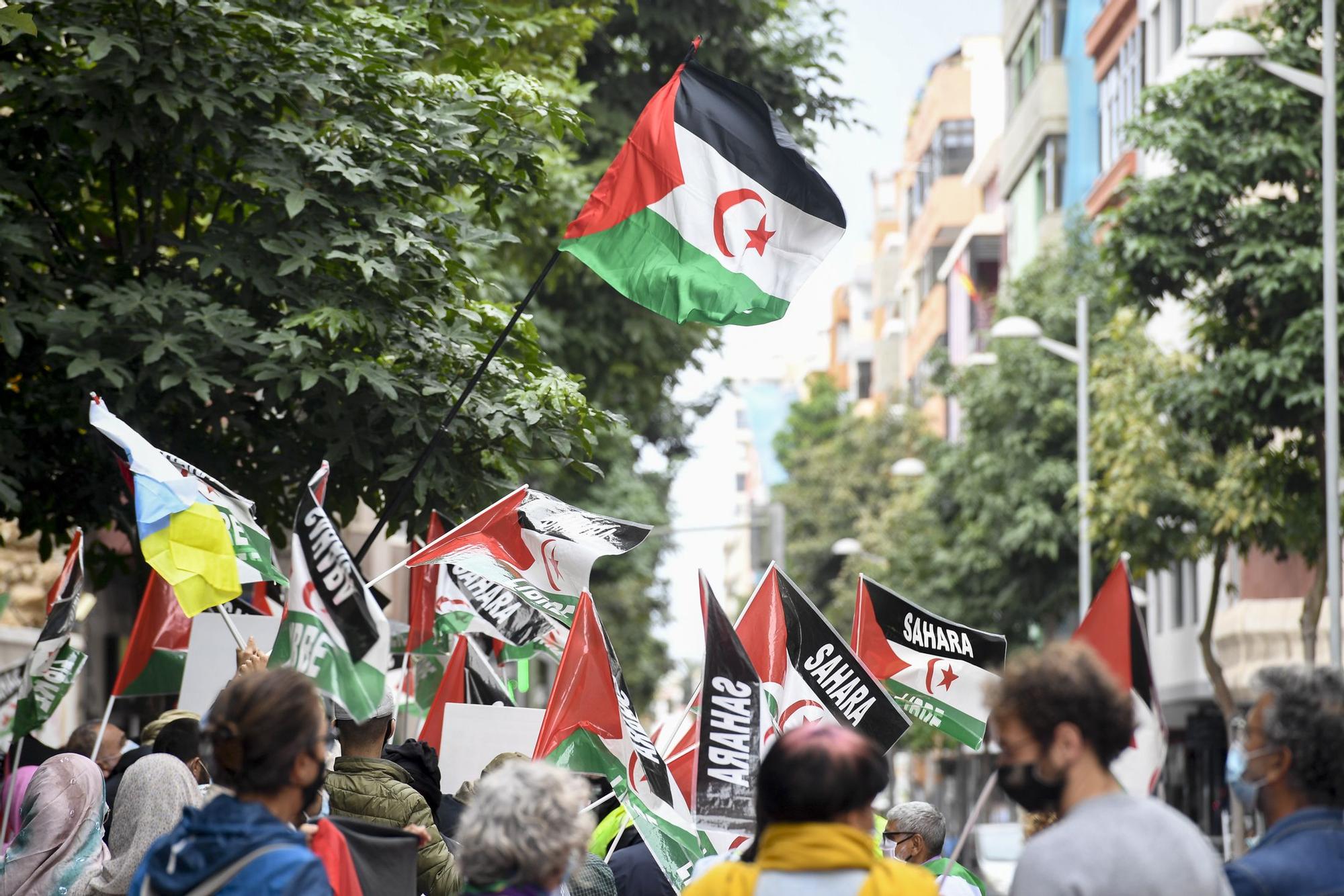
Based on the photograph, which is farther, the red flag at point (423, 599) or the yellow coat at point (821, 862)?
the red flag at point (423, 599)

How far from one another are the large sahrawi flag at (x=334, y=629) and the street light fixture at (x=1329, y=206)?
549 inches

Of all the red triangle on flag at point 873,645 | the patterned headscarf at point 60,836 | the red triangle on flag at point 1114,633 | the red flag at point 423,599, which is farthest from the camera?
the red flag at point 423,599

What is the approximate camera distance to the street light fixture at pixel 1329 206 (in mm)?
18391

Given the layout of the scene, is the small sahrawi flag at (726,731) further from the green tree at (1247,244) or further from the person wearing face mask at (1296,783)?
the green tree at (1247,244)

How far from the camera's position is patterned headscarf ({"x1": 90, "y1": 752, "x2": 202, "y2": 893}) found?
7152 mm

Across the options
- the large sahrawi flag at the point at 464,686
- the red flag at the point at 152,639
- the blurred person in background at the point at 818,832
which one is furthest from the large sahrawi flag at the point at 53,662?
the blurred person in background at the point at 818,832

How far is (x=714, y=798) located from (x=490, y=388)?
558cm

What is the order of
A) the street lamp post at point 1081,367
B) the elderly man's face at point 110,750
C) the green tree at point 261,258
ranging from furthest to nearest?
the street lamp post at point 1081,367, the green tree at point 261,258, the elderly man's face at point 110,750

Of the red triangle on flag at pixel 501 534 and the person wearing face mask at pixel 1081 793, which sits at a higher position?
the red triangle on flag at pixel 501 534

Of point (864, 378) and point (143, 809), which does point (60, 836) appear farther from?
point (864, 378)

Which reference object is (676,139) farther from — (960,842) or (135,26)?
(960,842)

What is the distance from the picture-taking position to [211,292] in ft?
38.1

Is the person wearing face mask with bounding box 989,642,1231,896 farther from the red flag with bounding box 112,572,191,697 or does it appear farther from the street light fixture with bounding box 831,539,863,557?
the street light fixture with bounding box 831,539,863,557

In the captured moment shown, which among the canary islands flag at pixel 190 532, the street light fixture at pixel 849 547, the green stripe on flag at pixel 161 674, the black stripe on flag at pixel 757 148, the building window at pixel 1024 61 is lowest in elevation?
the green stripe on flag at pixel 161 674
